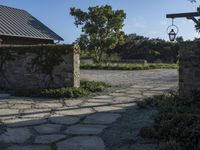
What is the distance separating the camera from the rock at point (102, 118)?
7.04m

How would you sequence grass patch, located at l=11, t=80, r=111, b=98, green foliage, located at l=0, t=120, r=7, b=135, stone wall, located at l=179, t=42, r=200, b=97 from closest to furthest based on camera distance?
green foliage, located at l=0, t=120, r=7, b=135 < stone wall, located at l=179, t=42, r=200, b=97 < grass patch, located at l=11, t=80, r=111, b=98

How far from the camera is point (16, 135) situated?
5.93m

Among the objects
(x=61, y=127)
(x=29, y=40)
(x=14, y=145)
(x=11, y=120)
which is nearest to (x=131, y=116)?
(x=61, y=127)

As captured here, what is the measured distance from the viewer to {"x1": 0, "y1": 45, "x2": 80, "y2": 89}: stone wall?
11570mm

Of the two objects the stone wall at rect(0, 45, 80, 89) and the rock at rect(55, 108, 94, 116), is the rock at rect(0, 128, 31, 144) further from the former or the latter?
the stone wall at rect(0, 45, 80, 89)

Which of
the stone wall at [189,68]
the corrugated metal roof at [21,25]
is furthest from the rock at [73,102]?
the corrugated metal roof at [21,25]

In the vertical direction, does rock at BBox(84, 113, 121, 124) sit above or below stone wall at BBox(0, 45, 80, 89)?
→ below

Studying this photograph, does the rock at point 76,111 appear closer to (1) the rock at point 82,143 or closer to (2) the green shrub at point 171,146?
(1) the rock at point 82,143

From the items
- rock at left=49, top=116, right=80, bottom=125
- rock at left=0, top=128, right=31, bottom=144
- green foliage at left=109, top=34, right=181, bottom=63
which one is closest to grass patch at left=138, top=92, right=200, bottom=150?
rock at left=49, top=116, right=80, bottom=125

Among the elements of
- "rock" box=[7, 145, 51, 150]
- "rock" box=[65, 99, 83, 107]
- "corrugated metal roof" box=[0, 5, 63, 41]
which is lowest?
"rock" box=[7, 145, 51, 150]

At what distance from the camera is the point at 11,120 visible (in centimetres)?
711

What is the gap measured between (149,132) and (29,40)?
20.1 meters

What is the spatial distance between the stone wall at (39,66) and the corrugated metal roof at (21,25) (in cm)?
1026

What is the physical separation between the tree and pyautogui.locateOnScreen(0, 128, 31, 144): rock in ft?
79.4
